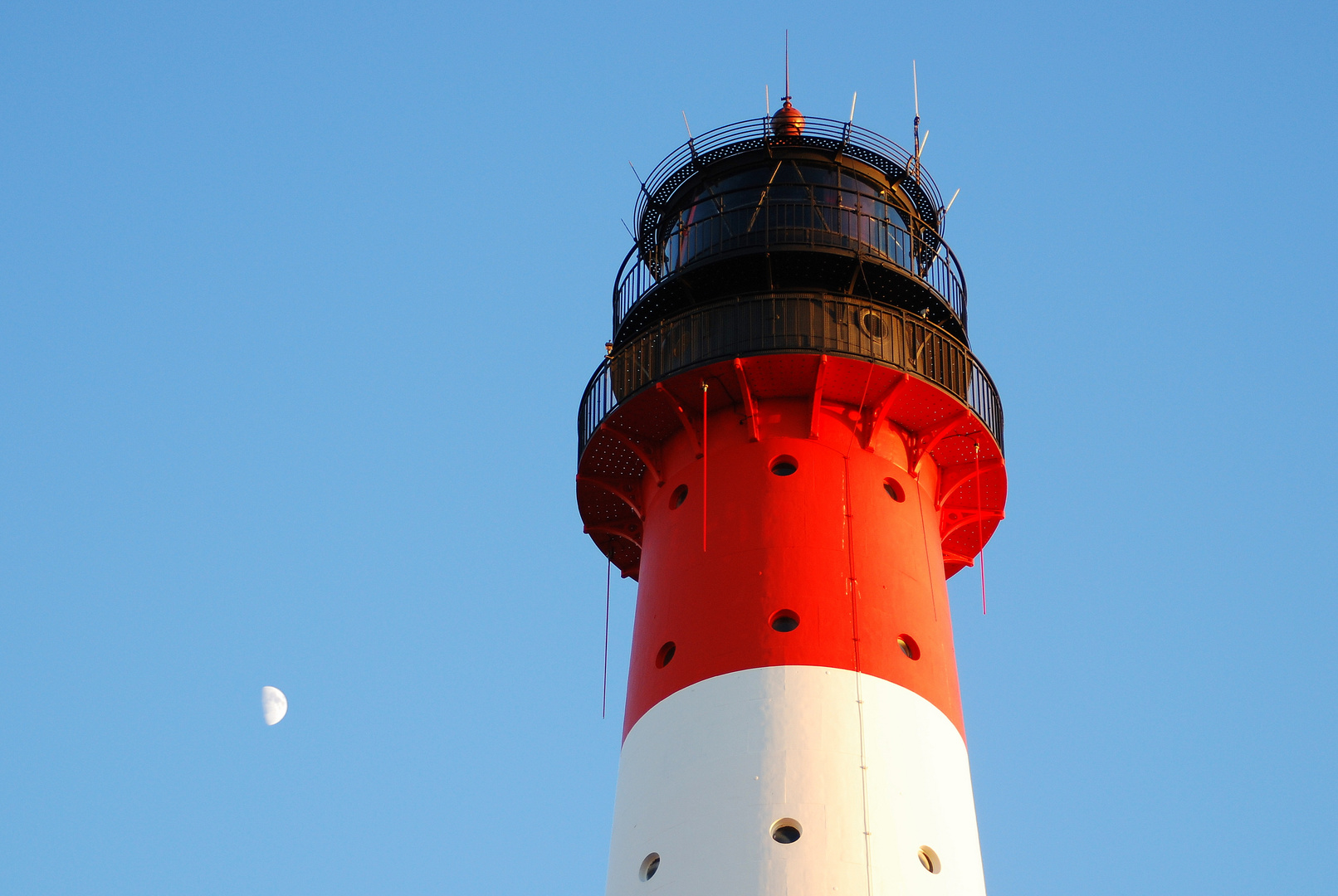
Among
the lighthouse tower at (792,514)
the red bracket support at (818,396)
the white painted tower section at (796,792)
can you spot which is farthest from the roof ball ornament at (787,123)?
the white painted tower section at (796,792)

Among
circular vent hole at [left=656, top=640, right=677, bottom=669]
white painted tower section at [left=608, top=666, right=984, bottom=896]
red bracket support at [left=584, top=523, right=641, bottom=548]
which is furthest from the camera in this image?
red bracket support at [left=584, top=523, right=641, bottom=548]

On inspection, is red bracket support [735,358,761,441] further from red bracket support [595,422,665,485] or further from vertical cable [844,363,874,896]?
red bracket support [595,422,665,485]

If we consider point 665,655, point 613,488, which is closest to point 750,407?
Answer: point 613,488

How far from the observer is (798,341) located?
29484mm

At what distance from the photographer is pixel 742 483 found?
29.5 meters

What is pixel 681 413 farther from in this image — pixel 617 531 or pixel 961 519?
pixel 961 519

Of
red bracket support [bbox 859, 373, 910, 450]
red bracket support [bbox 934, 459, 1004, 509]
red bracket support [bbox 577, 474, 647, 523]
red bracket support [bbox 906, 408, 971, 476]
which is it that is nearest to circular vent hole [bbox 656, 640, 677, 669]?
red bracket support [bbox 577, 474, 647, 523]

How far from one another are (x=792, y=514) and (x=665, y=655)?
10.5 feet

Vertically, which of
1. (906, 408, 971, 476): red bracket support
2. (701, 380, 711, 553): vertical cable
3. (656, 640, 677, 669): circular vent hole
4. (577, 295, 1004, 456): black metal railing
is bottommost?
(656, 640, 677, 669): circular vent hole

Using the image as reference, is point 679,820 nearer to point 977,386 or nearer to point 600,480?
point 600,480

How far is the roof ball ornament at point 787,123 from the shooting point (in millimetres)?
33688

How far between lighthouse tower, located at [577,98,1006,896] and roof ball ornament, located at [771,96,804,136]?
0.13 metres

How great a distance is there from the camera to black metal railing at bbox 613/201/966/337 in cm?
3116

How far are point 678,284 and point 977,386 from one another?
5810 mm
